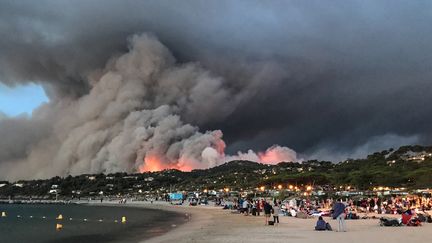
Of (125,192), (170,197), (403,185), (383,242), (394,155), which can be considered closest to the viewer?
(383,242)

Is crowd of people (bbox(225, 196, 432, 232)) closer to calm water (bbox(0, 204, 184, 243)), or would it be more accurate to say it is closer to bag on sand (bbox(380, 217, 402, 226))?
bag on sand (bbox(380, 217, 402, 226))

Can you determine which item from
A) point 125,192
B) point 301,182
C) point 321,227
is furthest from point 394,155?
point 321,227

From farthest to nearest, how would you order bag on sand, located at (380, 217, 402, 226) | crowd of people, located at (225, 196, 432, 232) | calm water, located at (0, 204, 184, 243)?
calm water, located at (0, 204, 184, 243) → bag on sand, located at (380, 217, 402, 226) → crowd of people, located at (225, 196, 432, 232)

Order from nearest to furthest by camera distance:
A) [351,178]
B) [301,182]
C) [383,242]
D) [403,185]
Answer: [383,242]
[403,185]
[351,178]
[301,182]

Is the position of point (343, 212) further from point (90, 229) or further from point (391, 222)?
point (90, 229)

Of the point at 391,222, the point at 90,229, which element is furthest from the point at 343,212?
the point at 90,229

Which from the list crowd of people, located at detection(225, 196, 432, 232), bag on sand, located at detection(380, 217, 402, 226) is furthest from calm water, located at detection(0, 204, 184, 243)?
bag on sand, located at detection(380, 217, 402, 226)

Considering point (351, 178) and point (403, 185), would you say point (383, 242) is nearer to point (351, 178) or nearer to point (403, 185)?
point (403, 185)

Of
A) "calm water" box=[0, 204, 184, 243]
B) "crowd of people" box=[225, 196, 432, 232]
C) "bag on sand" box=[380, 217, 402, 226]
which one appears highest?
"crowd of people" box=[225, 196, 432, 232]

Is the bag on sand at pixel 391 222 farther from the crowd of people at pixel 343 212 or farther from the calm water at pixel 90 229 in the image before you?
the calm water at pixel 90 229

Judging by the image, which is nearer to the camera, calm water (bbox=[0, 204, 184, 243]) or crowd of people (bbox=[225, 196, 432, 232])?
crowd of people (bbox=[225, 196, 432, 232])

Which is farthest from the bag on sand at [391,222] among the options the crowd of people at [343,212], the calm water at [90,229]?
the calm water at [90,229]
